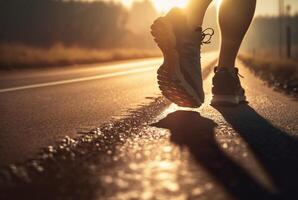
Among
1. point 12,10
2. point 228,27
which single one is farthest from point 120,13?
point 228,27

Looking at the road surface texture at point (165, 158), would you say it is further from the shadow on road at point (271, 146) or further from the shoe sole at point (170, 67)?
the shoe sole at point (170, 67)

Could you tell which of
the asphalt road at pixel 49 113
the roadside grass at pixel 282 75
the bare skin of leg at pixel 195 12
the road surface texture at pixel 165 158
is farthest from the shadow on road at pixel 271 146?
Result: the roadside grass at pixel 282 75

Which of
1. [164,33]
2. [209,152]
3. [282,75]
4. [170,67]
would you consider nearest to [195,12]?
[164,33]

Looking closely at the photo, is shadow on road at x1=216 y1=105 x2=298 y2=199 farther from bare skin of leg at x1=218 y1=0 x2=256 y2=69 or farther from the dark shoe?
bare skin of leg at x1=218 y1=0 x2=256 y2=69

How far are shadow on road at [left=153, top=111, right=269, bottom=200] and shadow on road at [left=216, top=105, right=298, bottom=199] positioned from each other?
94 mm

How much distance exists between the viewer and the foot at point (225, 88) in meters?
3.75

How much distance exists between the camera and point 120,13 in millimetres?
76375

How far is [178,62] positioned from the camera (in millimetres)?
3314

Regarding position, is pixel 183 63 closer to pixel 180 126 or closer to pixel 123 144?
pixel 180 126

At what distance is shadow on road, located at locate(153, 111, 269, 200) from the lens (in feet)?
5.22

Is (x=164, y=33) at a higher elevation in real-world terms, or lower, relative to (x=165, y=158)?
higher

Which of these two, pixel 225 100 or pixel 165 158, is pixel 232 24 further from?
pixel 165 158

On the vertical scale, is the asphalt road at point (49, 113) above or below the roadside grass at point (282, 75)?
above

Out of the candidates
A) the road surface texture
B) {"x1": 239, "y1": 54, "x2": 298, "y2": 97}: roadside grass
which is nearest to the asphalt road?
the road surface texture
